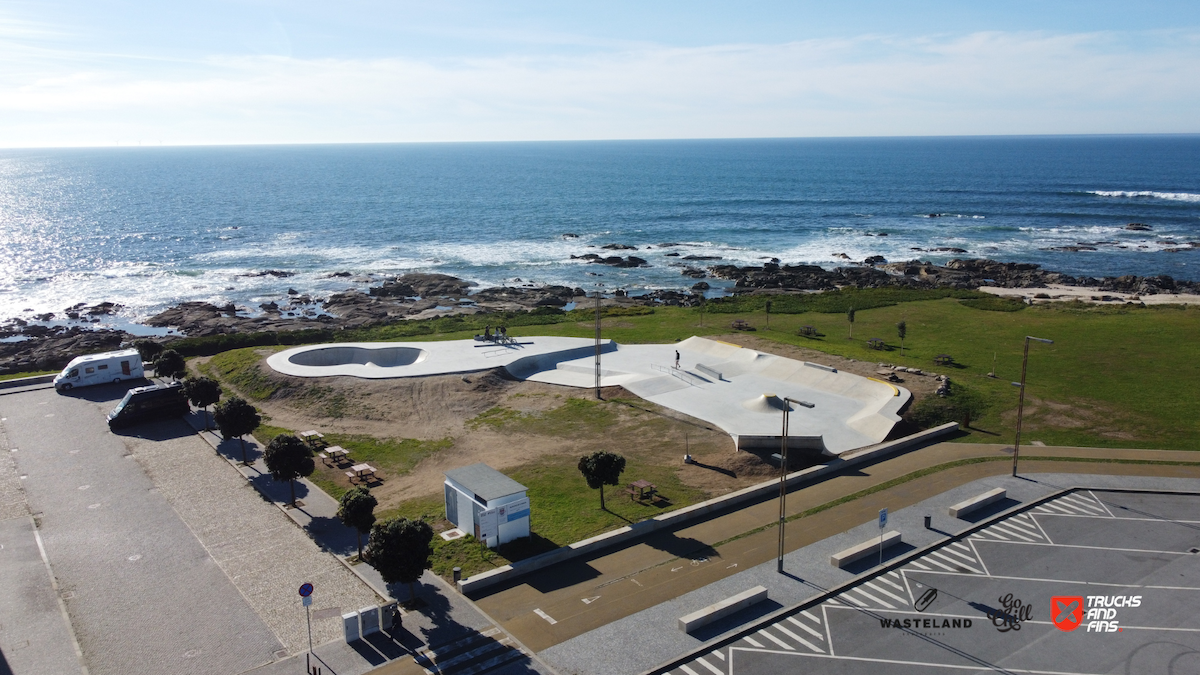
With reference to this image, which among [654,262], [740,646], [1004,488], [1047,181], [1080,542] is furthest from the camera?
[1047,181]

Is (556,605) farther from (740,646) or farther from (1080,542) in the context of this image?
(1080,542)

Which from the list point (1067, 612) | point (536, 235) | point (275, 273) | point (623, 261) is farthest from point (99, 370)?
point (536, 235)

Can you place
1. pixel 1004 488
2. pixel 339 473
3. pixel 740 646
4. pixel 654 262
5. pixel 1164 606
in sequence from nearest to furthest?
pixel 740 646
pixel 1164 606
pixel 1004 488
pixel 339 473
pixel 654 262

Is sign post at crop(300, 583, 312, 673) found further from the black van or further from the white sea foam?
the white sea foam

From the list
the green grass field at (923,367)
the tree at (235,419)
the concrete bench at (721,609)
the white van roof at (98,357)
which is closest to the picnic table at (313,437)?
the green grass field at (923,367)

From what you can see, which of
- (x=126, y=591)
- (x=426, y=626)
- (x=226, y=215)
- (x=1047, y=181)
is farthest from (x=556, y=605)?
(x=1047, y=181)

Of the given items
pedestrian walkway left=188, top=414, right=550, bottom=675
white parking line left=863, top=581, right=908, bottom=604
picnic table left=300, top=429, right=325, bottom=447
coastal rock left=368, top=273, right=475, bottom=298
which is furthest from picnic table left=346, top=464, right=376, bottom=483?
coastal rock left=368, top=273, right=475, bottom=298

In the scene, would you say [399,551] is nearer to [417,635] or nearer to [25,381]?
[417,635]
